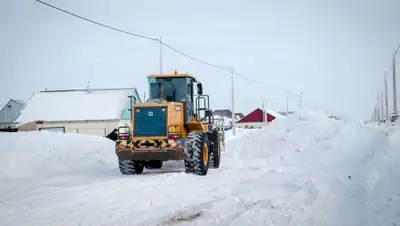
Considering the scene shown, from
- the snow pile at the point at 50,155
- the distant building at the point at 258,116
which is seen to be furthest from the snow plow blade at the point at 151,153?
the distant building at the point at 258,116

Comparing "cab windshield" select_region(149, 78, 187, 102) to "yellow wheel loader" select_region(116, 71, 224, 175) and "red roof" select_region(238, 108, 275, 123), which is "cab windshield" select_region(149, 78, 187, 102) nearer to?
"yellow wheel loader" select_region(116, 71, 224, 175)

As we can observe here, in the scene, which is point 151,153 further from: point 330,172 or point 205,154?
point 330,172

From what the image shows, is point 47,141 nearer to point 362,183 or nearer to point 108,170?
point 108,170

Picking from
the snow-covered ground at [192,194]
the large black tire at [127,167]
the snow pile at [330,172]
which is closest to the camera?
the snow pile at [330,172]

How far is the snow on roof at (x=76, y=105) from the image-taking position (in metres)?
50.3

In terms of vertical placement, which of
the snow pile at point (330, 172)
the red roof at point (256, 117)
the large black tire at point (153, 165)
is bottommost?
the large black tire at point (153, 165)

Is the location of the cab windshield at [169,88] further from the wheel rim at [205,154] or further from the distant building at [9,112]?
the distant building at [9,112]

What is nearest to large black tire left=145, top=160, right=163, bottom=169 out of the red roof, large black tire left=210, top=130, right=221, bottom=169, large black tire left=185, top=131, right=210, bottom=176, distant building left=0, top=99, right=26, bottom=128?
large black tire left=210, top=130, right=221, bottom=169

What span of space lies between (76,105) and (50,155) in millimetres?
35740

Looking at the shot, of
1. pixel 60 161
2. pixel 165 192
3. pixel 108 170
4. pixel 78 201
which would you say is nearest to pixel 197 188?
pixel 165 192

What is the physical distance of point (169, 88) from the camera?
15656 millimetres

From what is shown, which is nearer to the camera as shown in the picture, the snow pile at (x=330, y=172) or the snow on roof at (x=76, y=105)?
the snow pile at (x=330, y=172)

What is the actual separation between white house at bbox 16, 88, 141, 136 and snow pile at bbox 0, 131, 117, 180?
24.0 m

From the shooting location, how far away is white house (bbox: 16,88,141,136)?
49.4m
